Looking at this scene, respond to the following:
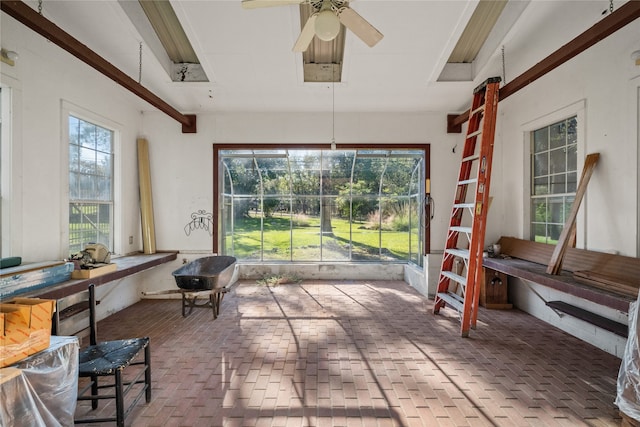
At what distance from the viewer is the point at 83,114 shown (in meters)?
4.24

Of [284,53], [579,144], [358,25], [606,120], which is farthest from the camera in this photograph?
[284,53]

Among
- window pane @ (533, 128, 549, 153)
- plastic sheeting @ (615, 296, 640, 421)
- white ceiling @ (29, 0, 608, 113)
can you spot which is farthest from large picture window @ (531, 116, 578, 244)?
plastic sheeting @ (615, 296, 640, 421)

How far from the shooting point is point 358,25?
2598mm

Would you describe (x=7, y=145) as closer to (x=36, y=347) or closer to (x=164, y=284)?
(x=36, y=347)

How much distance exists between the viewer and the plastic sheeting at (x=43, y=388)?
157 centimetres

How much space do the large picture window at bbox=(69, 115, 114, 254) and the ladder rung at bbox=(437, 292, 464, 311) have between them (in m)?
5.46

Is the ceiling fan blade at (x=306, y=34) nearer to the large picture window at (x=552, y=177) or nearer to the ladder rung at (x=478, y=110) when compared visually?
the ladder rung at (x=478, y=110)

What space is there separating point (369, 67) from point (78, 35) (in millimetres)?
3815

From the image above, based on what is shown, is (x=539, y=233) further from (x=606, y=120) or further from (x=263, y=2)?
(x=263, y=2)

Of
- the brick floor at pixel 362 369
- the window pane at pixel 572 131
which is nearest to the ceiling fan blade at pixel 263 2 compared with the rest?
the brick floor at pixel 362 369

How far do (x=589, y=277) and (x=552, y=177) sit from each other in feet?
6.27

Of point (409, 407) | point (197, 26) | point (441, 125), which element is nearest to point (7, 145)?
point (197, 26)

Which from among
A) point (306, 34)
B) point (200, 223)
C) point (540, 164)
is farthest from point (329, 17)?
point (200, 223)

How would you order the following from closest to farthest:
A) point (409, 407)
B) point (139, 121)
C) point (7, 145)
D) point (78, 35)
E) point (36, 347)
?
point (36, 347), point (409, 407), point (7, 145), point (78, 35), point (139, 121)
